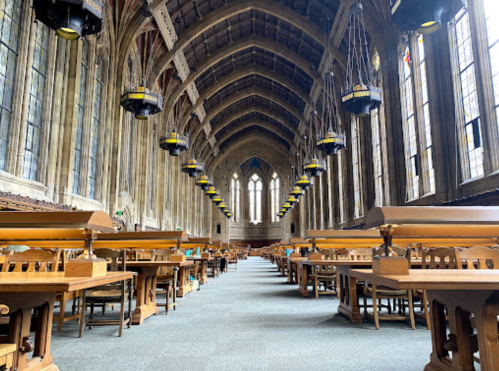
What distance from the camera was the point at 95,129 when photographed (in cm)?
1317

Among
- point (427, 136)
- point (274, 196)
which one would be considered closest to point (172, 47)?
point (427, 136)

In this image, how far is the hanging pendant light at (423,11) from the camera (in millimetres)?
5914

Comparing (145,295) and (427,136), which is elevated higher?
(427,136)

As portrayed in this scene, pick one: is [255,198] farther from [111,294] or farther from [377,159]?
[111,294]

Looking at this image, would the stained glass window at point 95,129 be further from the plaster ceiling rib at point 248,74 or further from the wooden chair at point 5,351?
the wooden chair at point 5,351

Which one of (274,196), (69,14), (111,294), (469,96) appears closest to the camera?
(111,294)

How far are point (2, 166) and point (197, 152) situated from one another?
22961 millimetres

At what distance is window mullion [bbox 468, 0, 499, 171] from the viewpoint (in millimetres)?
8148

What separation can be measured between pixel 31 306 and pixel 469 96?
32.5ft

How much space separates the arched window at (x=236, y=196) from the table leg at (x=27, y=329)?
1500 inches

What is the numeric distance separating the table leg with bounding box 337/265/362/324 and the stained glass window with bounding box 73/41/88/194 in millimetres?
9146


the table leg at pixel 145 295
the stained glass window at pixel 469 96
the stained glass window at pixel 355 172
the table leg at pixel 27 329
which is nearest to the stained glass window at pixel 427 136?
the stained glass window at pixel 469 96

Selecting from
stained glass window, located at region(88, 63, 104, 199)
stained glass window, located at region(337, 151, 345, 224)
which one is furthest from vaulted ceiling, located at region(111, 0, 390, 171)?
stained glass window, located at region(337, 151, 345, 224)

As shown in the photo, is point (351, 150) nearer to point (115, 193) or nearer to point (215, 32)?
point (215, 32)
